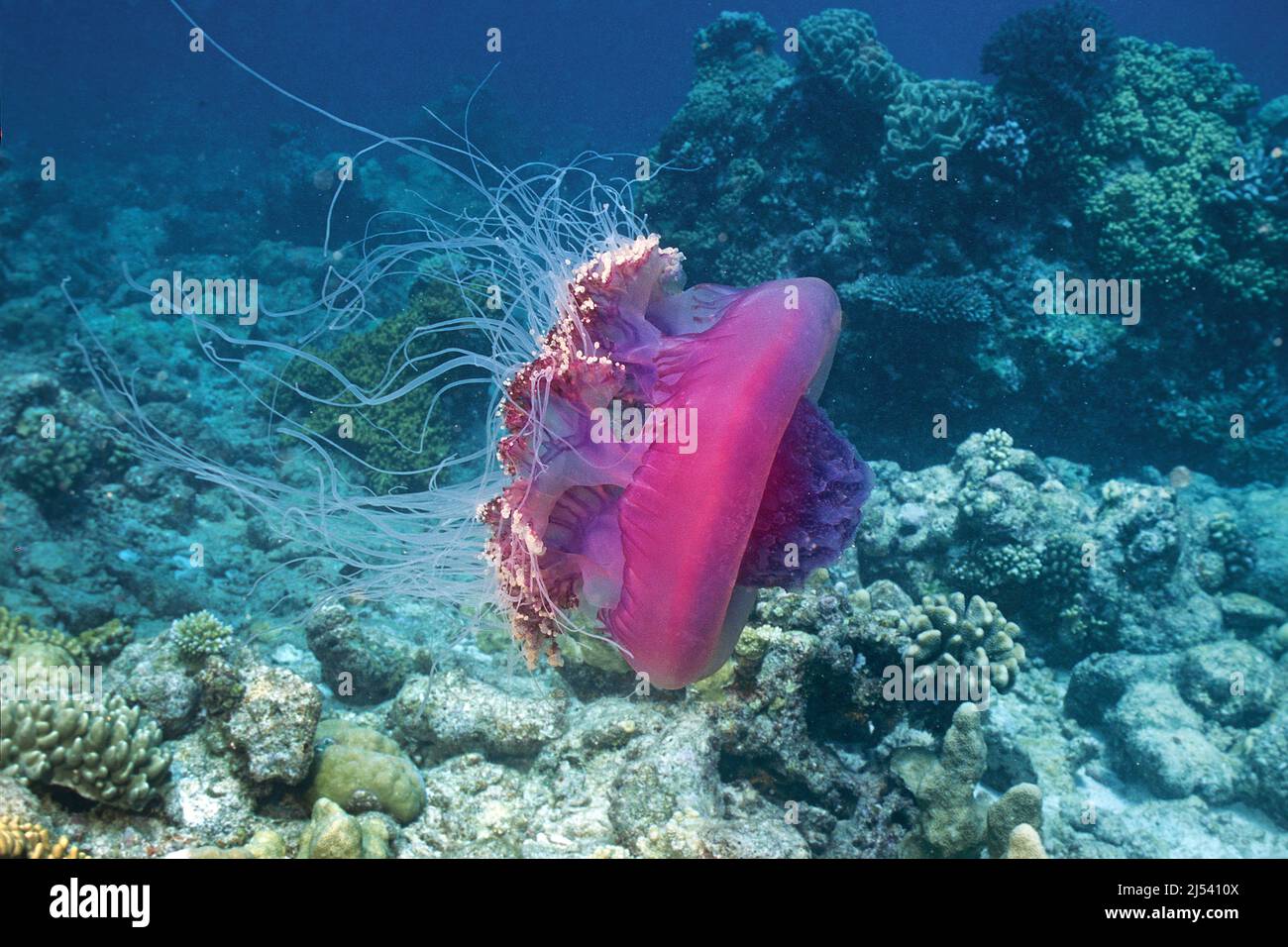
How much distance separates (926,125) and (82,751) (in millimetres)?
11826

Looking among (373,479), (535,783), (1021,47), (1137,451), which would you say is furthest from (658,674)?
(1021,47)

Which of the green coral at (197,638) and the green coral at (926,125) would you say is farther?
the green coral at (926,125)

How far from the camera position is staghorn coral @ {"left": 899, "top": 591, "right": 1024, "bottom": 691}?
6285 mm

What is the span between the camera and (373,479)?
35.0 feet

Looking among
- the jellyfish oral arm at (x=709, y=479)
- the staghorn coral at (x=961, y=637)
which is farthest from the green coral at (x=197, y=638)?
the staghorn coral at (x=961, y=637)

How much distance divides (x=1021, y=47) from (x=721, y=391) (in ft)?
35.7

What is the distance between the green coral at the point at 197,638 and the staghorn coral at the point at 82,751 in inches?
25.9

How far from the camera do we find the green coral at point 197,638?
4742mm

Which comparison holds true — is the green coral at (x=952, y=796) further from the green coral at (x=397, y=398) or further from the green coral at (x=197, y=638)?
the green coral at (x=397, y=398)

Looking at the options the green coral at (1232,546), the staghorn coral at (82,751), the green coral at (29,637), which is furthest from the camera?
the green coral at (1232,546)

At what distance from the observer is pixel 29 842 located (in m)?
3.34

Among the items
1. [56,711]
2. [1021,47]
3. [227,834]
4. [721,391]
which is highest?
[1021,47]

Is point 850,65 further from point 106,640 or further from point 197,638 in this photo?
point 106,640
